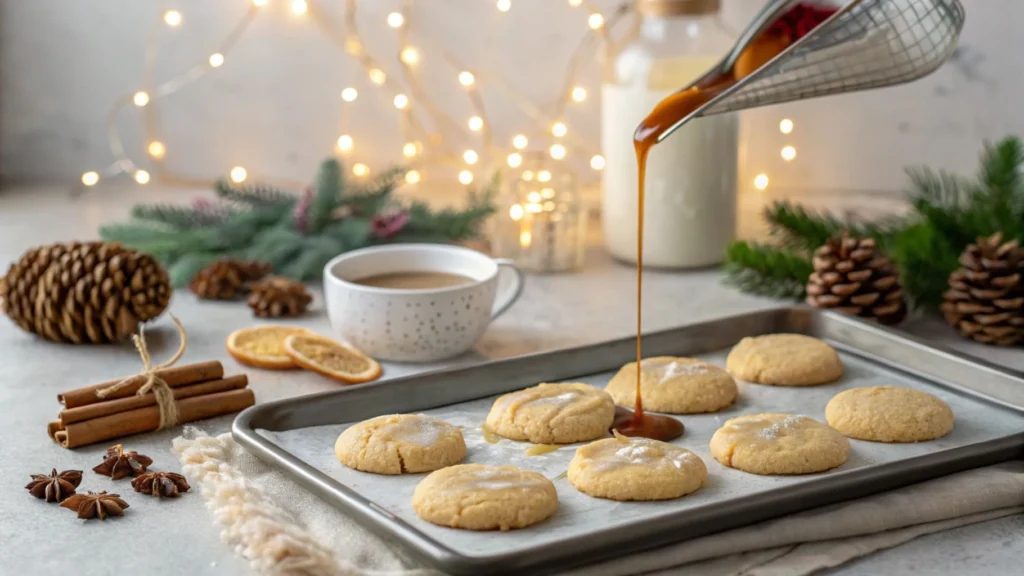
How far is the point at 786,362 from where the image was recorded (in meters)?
1.29

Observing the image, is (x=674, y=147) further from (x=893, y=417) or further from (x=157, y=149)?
(x=157, y=149)

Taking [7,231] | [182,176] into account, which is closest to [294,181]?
[182,176]

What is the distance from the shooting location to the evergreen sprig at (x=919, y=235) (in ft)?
5.19

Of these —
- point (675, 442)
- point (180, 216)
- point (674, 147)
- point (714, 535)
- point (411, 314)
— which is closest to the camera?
point (714, 535)

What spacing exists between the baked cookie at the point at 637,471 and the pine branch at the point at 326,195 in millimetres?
879

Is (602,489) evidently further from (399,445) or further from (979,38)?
(979,38)

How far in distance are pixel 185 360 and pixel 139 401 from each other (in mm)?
230

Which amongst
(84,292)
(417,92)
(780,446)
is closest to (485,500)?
(780,446)

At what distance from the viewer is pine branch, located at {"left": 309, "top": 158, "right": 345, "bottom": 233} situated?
182cm

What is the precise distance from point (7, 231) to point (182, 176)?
1.29ft

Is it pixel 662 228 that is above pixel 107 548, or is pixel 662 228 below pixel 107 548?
above

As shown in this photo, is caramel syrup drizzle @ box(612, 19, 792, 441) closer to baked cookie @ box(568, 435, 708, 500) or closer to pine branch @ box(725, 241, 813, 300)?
baked cookie @ box(568, 435, 708, 500)

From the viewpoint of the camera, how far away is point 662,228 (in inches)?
70.6

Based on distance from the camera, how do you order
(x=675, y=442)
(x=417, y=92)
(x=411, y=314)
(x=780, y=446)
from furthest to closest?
(x=417, y=92), (x=411, y=314), (x=675, y=442), (x=780, y=446)
